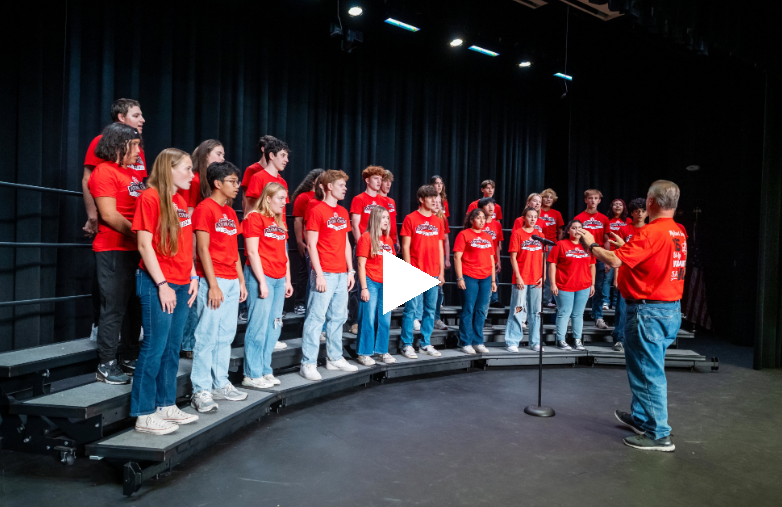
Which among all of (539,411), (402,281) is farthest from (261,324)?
(539,411)

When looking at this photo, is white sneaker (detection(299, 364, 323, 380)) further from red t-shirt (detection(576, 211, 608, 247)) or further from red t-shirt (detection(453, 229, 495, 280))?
red t-shirt (detection(576, 211, 608, 247))

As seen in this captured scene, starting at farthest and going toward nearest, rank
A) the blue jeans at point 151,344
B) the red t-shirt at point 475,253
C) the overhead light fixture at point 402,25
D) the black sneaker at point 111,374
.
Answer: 1. the overhead light fixture at point 402,25
2. the red t-shirt at point 475,253
3. the black sneaker at point 111,374
4. the blue jeans at point 151,344

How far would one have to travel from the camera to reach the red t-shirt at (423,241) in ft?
17.1

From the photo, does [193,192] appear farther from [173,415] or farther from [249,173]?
[173,415]

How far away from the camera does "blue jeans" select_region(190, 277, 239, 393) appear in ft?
10.7

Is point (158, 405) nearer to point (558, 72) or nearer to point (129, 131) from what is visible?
point (129, 131)

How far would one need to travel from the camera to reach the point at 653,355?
3.30 metres

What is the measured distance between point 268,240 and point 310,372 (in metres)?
1.14

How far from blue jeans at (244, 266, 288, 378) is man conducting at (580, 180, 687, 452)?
222 centimetres

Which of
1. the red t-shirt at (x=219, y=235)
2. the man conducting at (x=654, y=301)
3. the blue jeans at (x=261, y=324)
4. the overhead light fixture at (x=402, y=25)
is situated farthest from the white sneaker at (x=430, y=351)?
the overhead light fixture at (x=402, y=25)

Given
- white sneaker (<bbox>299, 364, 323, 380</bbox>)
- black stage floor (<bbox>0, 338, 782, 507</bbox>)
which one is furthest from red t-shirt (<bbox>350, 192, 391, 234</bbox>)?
black stage floor (<bbox>0, 338, 782, 507</bbox>)

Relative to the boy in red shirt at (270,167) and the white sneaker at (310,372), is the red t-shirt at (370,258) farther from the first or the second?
the white sneaker at (310,372)

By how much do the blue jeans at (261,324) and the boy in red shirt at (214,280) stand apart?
296 millimetres

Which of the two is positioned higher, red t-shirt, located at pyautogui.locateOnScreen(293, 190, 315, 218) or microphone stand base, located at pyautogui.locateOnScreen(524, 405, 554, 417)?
red t-shirt, located at pyautogui.locateOnScreen(293, 190, 315, 218)
